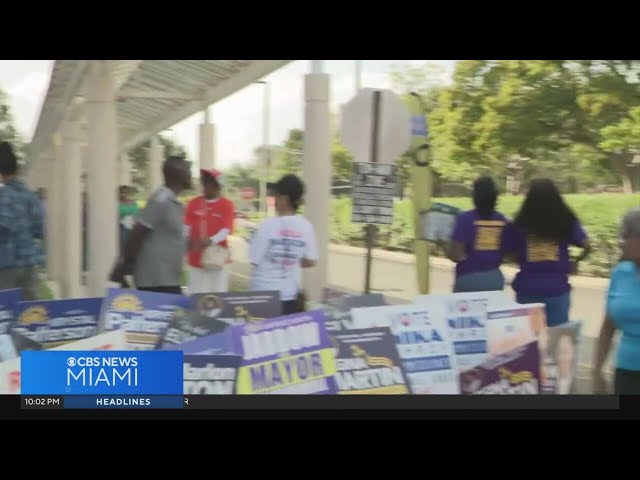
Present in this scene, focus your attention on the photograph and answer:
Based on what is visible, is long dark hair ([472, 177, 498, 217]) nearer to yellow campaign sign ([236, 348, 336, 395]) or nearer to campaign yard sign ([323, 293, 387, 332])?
campaign yard sign ([323, 293, 387, 332])

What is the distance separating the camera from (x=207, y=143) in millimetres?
5051

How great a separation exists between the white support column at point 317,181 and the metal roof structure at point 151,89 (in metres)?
0.37

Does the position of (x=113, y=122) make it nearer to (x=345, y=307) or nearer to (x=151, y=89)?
(x=151, y=89)

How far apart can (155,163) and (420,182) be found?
60.7 inches

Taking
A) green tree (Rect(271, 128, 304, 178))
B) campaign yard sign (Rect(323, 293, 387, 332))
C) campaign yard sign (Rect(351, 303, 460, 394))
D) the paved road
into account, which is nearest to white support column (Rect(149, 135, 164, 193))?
the paved road

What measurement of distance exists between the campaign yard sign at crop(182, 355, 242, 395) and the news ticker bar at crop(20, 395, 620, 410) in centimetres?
3

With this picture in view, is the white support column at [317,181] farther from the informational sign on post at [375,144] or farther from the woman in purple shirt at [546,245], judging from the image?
the woman in purple shirt at [546,245]

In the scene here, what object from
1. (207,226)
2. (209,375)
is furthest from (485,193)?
(209,375)

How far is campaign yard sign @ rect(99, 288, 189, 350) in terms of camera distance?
15.2 ft

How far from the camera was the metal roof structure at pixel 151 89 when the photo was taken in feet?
16.8

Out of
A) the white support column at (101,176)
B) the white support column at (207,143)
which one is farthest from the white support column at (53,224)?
the white support column at (207,143)

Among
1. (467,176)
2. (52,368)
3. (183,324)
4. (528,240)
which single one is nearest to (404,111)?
(467,176)

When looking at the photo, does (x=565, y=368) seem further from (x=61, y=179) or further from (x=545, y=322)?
(x=61, y=179)

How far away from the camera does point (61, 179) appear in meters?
7.77
